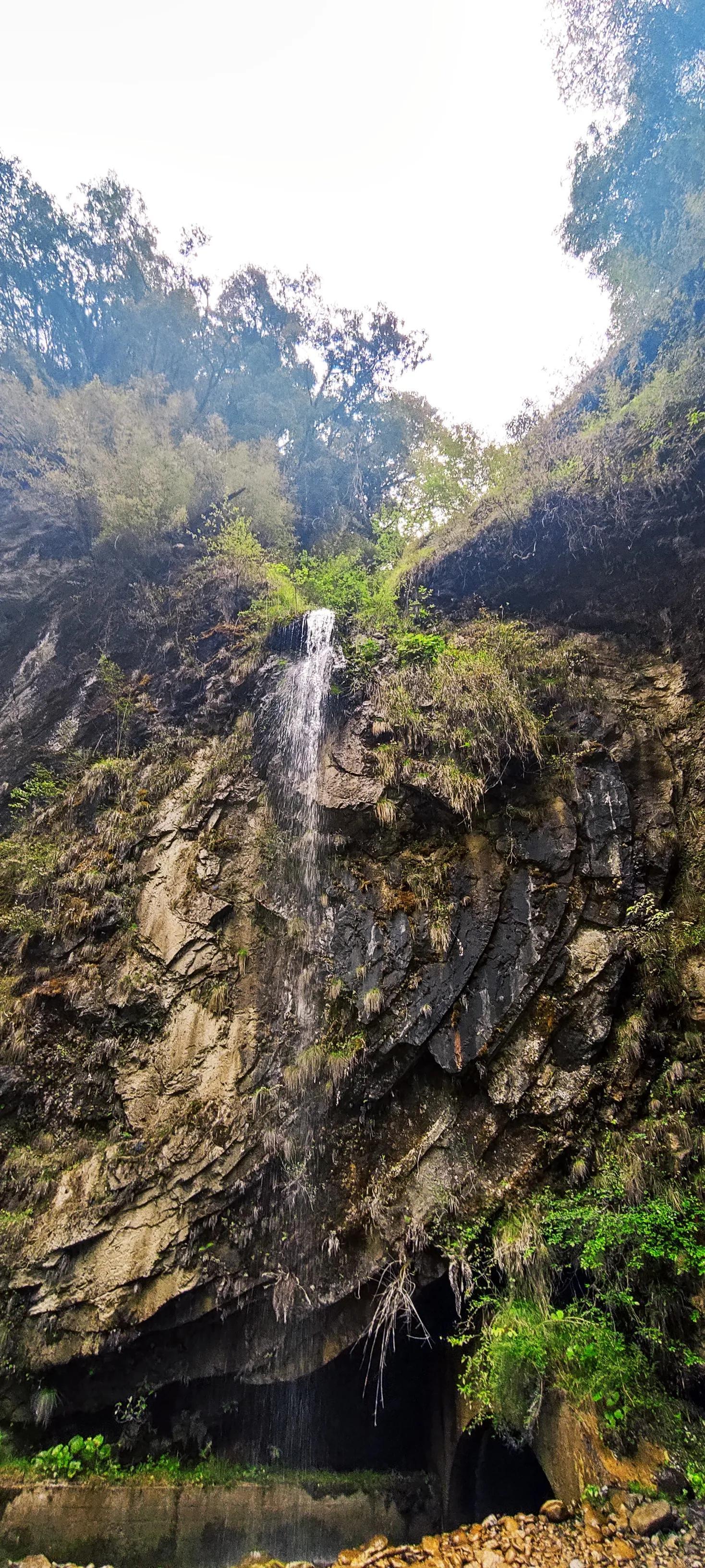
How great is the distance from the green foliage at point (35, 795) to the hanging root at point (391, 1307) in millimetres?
7554

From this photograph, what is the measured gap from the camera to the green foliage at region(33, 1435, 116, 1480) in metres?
5.65

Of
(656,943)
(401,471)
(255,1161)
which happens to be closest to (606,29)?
(401,471)

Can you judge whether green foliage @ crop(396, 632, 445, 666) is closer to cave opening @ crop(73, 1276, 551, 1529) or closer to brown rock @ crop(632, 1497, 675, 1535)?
cave opening @ crop(73, 1276, 551, 1529)

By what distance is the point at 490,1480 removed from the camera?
6074mm

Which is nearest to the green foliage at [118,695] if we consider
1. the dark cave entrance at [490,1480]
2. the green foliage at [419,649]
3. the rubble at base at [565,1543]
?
the green foliage at [419,649]

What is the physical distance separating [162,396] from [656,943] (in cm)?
1682

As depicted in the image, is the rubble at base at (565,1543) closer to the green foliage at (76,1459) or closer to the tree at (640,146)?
the green foliage at (76,1459)

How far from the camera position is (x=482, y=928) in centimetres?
676

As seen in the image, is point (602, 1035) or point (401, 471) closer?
point (602, 1035)

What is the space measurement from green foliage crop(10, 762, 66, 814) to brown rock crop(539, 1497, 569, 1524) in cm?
928

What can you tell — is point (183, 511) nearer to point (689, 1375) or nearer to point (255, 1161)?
point (255, 1161)

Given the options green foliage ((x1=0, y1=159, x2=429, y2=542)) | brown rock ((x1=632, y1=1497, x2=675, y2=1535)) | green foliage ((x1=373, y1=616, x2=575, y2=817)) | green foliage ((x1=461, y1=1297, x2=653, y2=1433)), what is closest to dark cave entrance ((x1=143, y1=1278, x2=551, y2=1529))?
green foliage ((x1=461, y1=1297, x2=653, y2=1433))

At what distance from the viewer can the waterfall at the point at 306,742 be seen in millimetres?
7887

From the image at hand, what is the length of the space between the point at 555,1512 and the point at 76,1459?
14.2 ft
